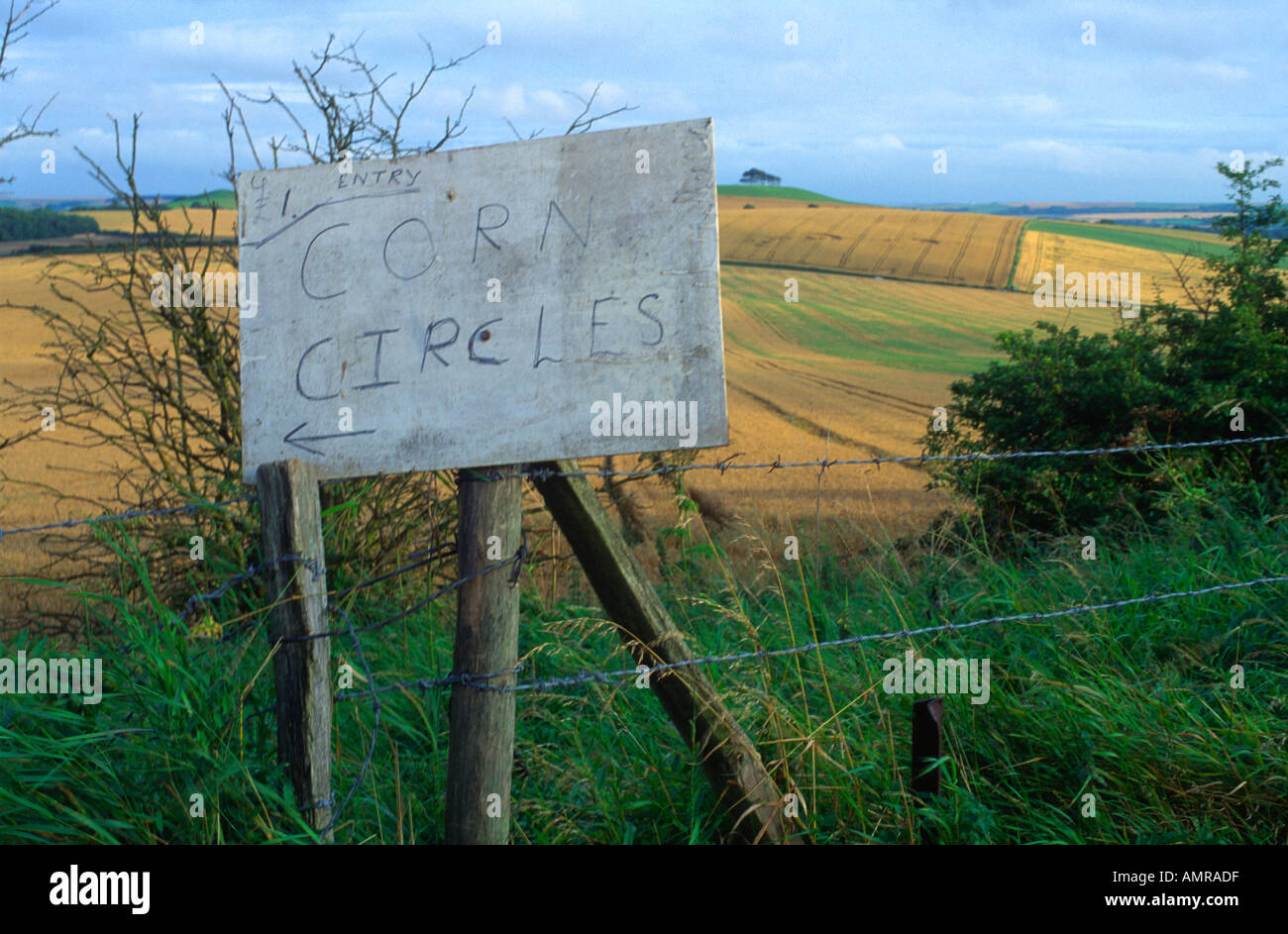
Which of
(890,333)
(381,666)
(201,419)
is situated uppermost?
(890,333)

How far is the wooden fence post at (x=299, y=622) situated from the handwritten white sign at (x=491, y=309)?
0.26 ft

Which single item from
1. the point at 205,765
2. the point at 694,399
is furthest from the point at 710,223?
the point at 205,765

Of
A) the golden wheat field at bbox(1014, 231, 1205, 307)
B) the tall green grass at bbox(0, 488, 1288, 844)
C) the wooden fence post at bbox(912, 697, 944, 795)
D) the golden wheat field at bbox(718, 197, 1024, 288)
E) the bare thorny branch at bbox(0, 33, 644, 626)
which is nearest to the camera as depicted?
the tall green grass at bbox(0, 488, 1288, 844)

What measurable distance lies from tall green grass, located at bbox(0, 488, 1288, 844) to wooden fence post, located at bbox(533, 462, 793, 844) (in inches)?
2.9

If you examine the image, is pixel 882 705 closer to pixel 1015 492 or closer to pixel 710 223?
pixel 710 223

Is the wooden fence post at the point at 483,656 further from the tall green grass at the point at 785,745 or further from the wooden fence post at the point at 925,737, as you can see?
the wooden fence post at the point at 925,737

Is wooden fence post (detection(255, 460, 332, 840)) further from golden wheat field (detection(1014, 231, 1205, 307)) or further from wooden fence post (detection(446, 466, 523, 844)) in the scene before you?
golden wheat field (detection(1014, 231, 1205, 307))

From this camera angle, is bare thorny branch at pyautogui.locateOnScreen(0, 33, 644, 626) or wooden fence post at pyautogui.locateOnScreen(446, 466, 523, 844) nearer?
wooden fence post at pyautogui.locateOnScreen(446, 466, 523, 844)

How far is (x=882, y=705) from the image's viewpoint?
2869 mm

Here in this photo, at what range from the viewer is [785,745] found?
251 centimetres

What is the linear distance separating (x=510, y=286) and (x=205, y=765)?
4.35 ft

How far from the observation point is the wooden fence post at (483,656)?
2.19 m

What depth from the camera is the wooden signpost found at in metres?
2.09

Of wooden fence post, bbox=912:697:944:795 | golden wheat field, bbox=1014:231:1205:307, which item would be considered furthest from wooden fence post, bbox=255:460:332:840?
golden wheat field, bbox=1014:231:1205:307
